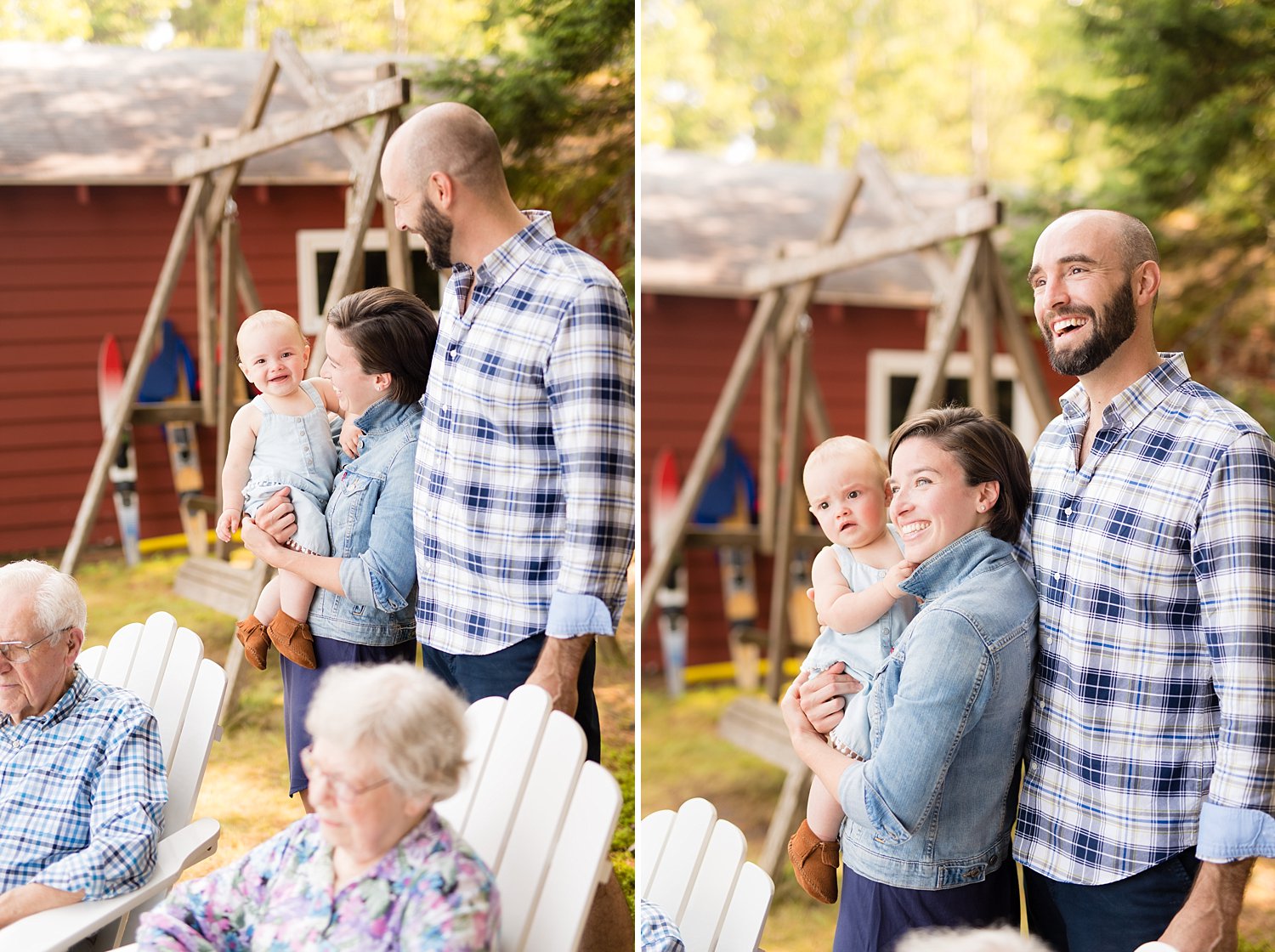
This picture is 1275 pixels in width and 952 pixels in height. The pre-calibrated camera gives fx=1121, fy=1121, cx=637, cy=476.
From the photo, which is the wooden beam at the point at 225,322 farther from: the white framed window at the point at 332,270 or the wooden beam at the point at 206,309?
the white framed window at the point at 332,270

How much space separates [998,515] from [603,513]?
62 cm

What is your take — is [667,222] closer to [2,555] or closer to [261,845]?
[2,555]

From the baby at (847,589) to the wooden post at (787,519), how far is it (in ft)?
9.16

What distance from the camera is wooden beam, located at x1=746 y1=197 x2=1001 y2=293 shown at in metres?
3.78

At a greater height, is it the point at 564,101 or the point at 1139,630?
the point at 564,101

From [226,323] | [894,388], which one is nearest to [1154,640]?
[226,323]

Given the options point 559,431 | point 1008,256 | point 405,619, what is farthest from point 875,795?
point 1008,256

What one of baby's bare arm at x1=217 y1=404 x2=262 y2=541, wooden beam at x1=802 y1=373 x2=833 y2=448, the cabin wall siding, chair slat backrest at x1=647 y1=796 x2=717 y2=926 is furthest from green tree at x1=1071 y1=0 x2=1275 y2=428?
baby's bare arm at x1=217 y1=404 x2=262 y2=541

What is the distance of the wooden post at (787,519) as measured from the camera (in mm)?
4828

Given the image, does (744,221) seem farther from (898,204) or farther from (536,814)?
(536,814)

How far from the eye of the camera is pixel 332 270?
114 inches

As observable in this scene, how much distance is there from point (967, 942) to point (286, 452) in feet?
→ 4.38

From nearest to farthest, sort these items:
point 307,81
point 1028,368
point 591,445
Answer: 1. point 591,445
2. point 307,81
3. point 1028,368

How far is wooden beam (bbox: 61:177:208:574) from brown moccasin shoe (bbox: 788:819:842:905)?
2.37m
